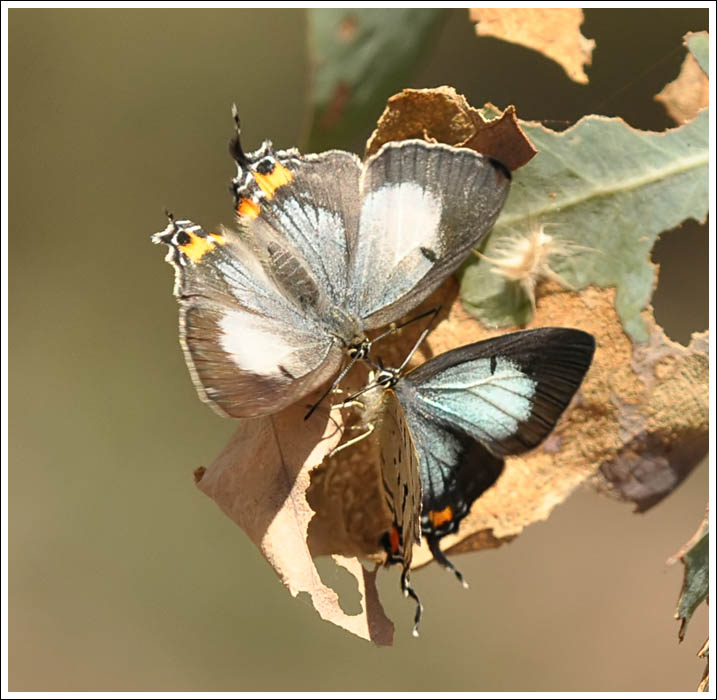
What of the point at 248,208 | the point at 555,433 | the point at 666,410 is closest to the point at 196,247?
the point at 248,208

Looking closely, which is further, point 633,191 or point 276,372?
point 633,191

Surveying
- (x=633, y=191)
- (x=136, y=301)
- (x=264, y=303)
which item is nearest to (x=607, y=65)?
(x=633, y=191)

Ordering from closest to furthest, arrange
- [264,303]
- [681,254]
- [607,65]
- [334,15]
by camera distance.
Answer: [334,15] < [264,303] < [607,65] < [681,254]

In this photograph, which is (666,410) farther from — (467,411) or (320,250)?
(320,250)

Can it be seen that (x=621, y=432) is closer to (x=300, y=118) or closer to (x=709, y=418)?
(x=709, y=418)

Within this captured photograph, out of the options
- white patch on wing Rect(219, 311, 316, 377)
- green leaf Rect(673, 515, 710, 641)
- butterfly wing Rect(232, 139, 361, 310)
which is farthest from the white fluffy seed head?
green leaf Rect(673, 515, 710, 641)

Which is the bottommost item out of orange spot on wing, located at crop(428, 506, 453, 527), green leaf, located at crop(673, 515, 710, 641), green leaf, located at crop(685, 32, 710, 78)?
green leaf, located at crop(673, 515, 710, 641)

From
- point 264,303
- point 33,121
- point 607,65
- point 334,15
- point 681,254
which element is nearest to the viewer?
point 334,15

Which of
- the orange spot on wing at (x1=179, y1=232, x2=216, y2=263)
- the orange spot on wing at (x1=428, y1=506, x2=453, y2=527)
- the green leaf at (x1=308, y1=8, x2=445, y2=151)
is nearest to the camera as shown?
the green leaf at (x1=308, y1=8, x2=445, y2=151)

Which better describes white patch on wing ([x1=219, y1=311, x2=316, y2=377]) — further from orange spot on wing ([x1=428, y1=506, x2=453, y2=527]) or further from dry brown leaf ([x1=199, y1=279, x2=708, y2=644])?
orange spot on wing ([x1=428, y1=506, x2=453, y2=527])
